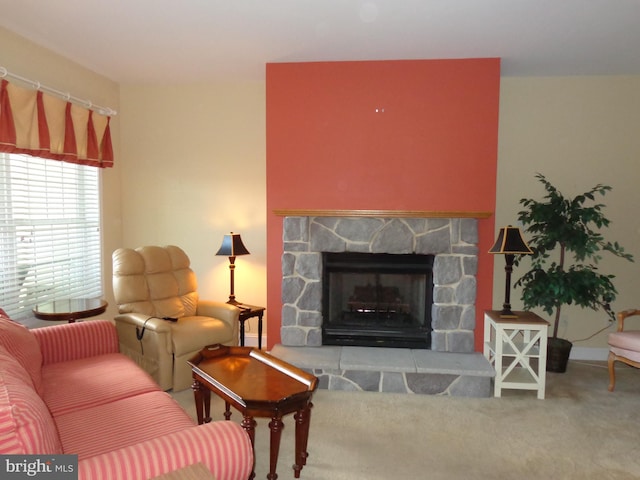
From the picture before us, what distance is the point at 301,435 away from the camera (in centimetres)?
231

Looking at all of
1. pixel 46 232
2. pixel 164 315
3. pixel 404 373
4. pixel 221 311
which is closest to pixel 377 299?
pixel 404 373

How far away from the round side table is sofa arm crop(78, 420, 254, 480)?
6.92ft

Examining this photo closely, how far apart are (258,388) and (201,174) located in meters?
2.82

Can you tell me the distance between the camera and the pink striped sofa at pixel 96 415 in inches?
51.9

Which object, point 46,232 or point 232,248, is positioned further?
point 232,248

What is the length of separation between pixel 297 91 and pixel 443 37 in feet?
4.13

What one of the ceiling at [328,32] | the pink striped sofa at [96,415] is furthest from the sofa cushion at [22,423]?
the ceiling at [328,32]

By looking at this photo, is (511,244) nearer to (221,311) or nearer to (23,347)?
(221,311)

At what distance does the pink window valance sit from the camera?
9.82 ft

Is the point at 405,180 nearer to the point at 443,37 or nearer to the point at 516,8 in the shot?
the point at 443,37

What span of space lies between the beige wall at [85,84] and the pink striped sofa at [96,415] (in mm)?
1713

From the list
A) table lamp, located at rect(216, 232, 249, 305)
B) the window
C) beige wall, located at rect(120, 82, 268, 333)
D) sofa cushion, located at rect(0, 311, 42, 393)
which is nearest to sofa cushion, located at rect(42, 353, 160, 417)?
sofa cushion, located at rect(0, 311, 42, 393)

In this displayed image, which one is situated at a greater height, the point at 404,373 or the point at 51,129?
the point at 51,129

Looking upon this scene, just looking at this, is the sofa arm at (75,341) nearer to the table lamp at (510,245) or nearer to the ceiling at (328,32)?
the ceiling at (328,32)
